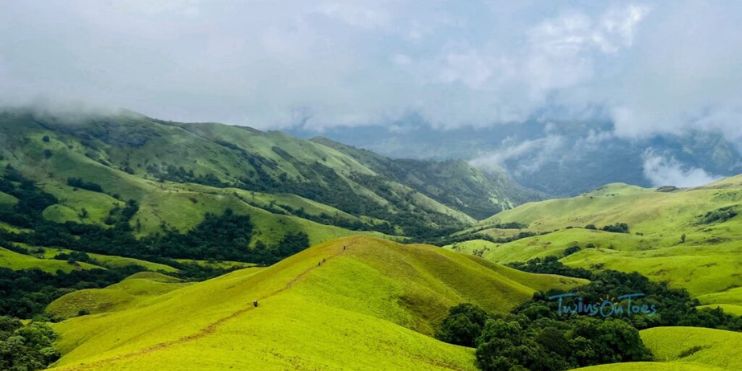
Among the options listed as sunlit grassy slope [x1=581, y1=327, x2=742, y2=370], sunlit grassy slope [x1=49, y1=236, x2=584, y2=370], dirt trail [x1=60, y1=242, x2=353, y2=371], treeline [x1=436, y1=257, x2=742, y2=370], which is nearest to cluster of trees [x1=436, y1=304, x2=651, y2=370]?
treeline [x1=436, y1=257, x2=742, y2=370]

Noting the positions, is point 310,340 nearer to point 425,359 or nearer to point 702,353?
point 425,359

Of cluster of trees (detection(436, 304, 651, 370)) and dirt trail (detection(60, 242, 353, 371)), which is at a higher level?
cluster of trees (detection(436, 304, 651, 370))

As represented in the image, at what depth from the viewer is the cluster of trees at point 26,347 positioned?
111 metres

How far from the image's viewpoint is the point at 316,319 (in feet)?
283

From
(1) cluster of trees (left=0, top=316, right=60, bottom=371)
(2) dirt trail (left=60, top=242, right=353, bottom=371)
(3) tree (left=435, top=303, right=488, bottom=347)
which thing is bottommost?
(1) cluster of trees (left=0, top=316, right=60, bottom=371)

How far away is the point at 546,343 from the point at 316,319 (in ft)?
152

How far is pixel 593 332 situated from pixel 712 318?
2256 inches

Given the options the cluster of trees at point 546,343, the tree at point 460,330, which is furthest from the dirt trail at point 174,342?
the cluster of trees at point 546,343

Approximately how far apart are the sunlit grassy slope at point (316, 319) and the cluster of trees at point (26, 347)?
12.4 ft

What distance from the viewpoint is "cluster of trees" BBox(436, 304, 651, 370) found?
97.4 m

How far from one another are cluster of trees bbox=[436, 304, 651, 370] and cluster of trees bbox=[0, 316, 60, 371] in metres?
83.6

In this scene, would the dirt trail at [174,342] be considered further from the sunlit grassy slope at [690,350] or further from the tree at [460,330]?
the sunlit grassy slope at [690,350]

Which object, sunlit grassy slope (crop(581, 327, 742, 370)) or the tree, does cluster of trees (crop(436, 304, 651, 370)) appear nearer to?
the tree

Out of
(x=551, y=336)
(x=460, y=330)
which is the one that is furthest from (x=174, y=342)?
(x=551, y=336)
